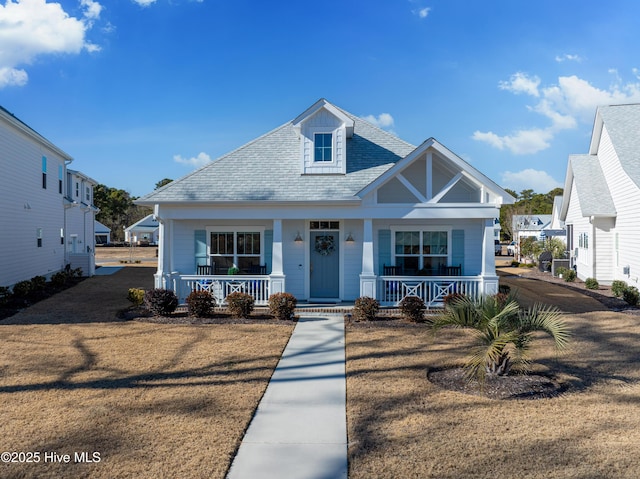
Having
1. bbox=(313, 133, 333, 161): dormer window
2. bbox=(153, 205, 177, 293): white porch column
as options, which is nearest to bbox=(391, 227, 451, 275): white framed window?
bbox=(313, 133, 333, 161): dormer window

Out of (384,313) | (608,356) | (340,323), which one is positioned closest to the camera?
(608,356)

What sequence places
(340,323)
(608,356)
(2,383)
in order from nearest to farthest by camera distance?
1. (2,383)
2. (608,356)
3. (340,323)

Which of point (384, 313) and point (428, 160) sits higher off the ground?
point (428, 160)

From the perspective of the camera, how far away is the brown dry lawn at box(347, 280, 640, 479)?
15.3ft

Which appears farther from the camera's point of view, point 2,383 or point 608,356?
point 608,356

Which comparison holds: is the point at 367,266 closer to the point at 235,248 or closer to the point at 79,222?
the point at 235,248

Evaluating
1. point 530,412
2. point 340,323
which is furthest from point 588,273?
point 530,412

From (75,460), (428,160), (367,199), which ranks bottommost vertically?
(75,460)

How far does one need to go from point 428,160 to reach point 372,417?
29.7ft

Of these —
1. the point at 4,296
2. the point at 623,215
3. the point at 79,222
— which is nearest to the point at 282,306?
the point at 4,296

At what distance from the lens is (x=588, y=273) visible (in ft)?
69.6

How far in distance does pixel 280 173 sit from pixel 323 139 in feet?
5.92

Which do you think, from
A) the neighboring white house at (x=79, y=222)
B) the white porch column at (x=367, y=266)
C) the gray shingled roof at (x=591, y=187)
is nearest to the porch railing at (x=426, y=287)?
the white porch column at (x=367, y=266)

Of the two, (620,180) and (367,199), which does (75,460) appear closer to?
(367,199)
